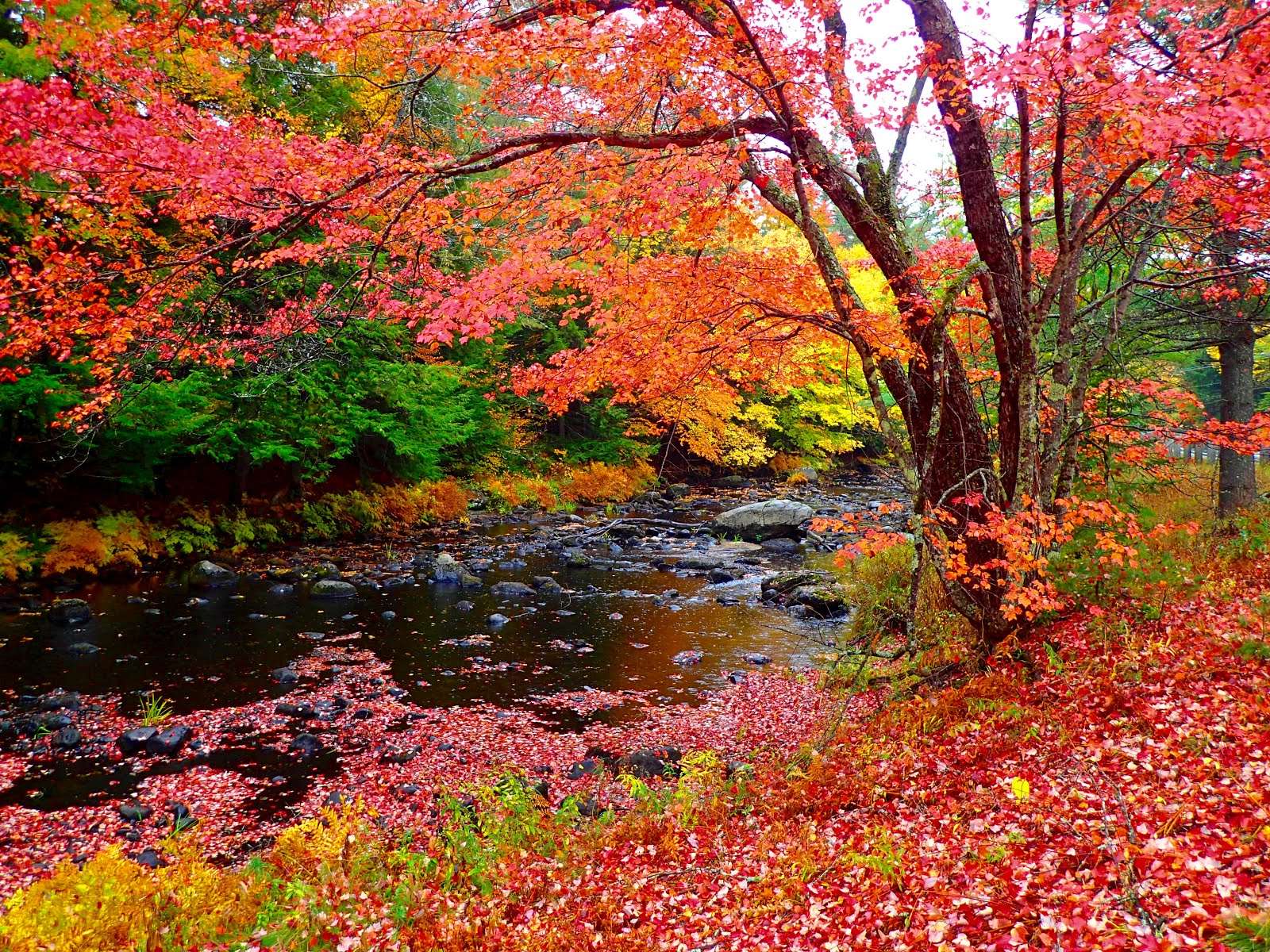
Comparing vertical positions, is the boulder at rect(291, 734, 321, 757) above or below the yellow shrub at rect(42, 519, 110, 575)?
below

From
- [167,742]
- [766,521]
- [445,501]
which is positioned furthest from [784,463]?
[167,742]

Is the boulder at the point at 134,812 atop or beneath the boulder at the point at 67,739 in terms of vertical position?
beneath

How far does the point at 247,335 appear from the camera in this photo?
47.7ft

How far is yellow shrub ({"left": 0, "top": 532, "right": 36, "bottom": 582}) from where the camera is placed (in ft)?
41.9

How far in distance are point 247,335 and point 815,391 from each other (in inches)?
829

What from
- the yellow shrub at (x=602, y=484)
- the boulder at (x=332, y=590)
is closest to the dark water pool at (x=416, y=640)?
the boulder at (x=332, y=590)

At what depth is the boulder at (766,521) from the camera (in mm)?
21375

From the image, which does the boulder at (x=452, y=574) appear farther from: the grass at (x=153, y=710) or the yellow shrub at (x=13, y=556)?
the yellow shrub at (x=13, y=556)

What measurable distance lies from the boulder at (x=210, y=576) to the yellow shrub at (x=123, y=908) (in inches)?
399

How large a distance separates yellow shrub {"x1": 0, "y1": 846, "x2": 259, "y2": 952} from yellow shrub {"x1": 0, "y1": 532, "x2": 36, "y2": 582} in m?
10.5

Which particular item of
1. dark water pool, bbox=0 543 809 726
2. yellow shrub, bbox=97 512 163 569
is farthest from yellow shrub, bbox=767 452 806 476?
yellow shrub, bbox=97 512 163 569

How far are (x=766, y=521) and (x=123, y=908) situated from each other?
18.4 metres

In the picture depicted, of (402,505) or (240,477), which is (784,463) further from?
(240,477)

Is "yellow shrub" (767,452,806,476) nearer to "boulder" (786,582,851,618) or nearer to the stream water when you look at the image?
the stream water
